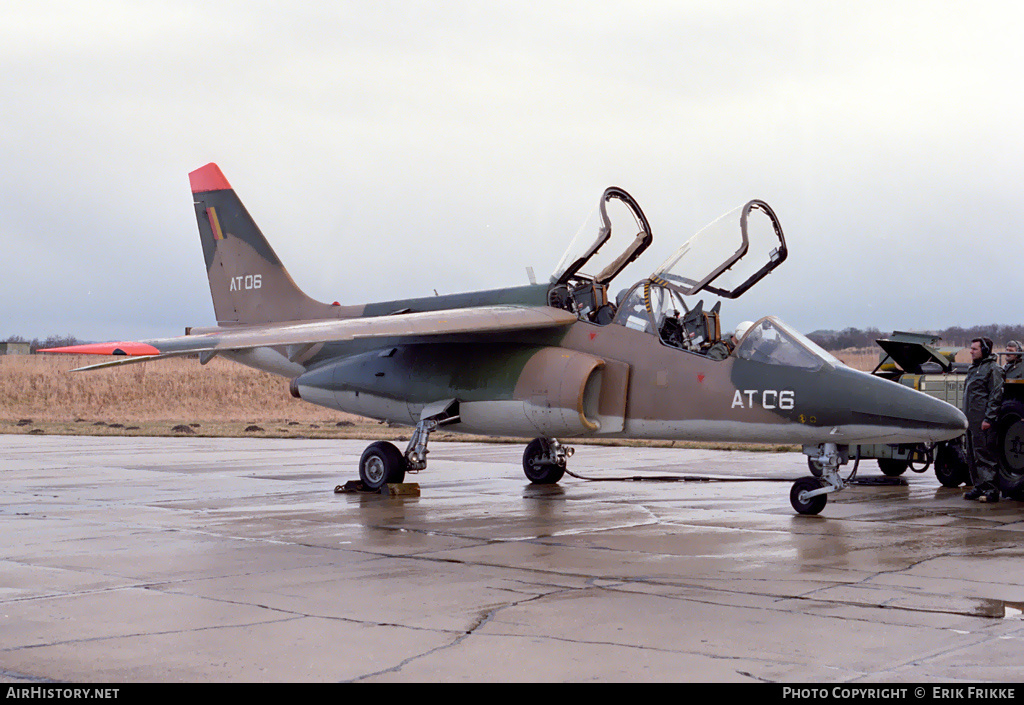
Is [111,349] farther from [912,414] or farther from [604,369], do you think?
[912,414]

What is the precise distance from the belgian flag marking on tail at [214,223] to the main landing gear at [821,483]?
32.6ft

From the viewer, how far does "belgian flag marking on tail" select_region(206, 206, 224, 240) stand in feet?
53.0

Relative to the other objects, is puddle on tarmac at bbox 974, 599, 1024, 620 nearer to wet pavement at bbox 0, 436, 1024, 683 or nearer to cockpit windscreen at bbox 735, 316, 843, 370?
wet pavement at bbox 0, 436, 1024, 683

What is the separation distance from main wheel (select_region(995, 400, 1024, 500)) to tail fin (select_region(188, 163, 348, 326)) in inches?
365

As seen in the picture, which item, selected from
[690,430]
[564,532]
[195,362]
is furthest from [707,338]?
[195,362]

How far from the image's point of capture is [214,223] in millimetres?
16219

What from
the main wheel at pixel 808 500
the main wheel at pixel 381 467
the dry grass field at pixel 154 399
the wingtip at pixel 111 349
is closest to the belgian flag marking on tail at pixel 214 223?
the wingtip at pixel 111 349

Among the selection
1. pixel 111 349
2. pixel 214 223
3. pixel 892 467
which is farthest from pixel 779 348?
pixel 214 223

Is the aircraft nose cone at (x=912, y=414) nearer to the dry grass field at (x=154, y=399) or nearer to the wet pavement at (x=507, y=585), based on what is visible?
the wet pavement at (x=507, y=585)

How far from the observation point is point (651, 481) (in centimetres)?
1416

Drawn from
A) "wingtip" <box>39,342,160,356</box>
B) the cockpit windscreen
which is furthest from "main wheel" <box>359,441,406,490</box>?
the cockpit windscreen

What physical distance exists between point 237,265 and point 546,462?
5907 mm

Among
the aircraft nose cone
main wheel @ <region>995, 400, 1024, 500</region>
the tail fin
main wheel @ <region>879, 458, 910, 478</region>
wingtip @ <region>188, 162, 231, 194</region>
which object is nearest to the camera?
the aircraft nose cone
